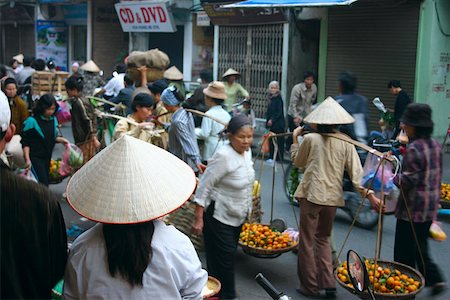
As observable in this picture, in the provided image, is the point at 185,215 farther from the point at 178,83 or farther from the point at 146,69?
the point at 178,83

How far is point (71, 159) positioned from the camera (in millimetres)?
7633

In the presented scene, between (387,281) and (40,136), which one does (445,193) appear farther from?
(40,136)

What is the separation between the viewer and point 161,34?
18.3m

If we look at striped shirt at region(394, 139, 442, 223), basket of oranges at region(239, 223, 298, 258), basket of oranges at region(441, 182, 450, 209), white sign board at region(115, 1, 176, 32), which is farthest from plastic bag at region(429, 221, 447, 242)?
white sign board at region(115, 1, 176, 32)

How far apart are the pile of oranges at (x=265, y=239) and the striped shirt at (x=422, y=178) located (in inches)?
50.0

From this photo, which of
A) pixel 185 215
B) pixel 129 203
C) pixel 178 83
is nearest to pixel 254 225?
pixel 185 215

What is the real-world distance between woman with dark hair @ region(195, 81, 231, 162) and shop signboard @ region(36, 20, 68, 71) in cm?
1635

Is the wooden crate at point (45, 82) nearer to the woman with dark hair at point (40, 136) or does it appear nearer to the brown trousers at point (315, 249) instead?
the woman with dark hair at point (40, 136)

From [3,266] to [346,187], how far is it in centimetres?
588

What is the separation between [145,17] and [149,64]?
8.39 m

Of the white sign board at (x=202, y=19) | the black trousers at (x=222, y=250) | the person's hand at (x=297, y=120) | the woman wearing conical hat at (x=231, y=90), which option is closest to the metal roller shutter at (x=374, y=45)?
the person's hand at (x=297, y=120)

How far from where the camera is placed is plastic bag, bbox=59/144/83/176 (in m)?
7.63

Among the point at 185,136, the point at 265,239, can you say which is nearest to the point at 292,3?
the point at 185,136

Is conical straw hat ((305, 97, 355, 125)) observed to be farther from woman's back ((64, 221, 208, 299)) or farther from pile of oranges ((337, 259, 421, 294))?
woman's back ((64, 221, 208, 299))
